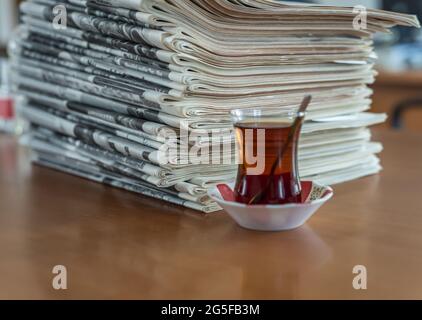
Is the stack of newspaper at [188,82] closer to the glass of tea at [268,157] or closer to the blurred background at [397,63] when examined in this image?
the glass of tea at [268,157]

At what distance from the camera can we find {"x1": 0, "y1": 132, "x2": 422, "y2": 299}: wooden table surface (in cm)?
62

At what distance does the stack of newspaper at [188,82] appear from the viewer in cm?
84

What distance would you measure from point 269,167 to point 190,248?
125mm

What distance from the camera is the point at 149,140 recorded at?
0.88 m

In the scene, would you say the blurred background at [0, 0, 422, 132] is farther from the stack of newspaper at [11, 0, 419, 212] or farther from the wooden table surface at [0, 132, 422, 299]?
the wooden table surface at [0, 132, 422, 299]

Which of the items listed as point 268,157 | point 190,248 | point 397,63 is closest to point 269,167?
point 268,157

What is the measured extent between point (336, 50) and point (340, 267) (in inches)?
15.8

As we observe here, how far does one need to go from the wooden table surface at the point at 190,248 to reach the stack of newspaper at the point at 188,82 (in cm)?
5

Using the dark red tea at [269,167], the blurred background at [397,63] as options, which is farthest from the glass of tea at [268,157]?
the blurred background at [397,63]

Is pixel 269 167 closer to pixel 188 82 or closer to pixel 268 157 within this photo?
pixel 268 157

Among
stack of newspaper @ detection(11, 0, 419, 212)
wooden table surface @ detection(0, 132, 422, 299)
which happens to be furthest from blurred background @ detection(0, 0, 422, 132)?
wooden table surface @ detection(0, 132, 422, 299)
